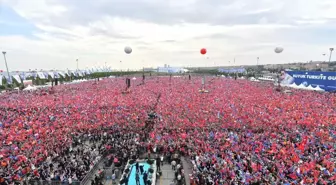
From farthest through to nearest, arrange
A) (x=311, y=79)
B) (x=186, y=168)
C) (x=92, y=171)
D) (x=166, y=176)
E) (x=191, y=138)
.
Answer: (x=311, y=79) < (x=191, y=138) < (x=186, y=168) < (x=92, y=171) < (x=166, y=176)

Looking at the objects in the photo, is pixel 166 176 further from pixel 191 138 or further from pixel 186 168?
pixel 191 138

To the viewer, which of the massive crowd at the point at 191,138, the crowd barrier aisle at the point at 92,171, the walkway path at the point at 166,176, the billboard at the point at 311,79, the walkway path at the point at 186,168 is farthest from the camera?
the billboard at the point at 311,79

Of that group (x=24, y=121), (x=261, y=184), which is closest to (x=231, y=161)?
(x=261, y=184)

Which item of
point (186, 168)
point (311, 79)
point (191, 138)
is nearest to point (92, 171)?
point (186, 168)

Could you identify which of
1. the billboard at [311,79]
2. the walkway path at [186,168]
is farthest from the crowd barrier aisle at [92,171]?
the billboard at [311,79]

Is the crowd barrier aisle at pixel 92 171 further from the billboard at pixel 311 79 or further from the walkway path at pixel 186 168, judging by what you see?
the billboard at pixel 311 79

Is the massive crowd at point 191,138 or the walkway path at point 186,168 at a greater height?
the massive crowd at point 191,138

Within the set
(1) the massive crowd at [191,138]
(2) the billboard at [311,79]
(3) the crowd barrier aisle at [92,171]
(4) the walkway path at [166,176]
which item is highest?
(2) the billboard at [311,79]
